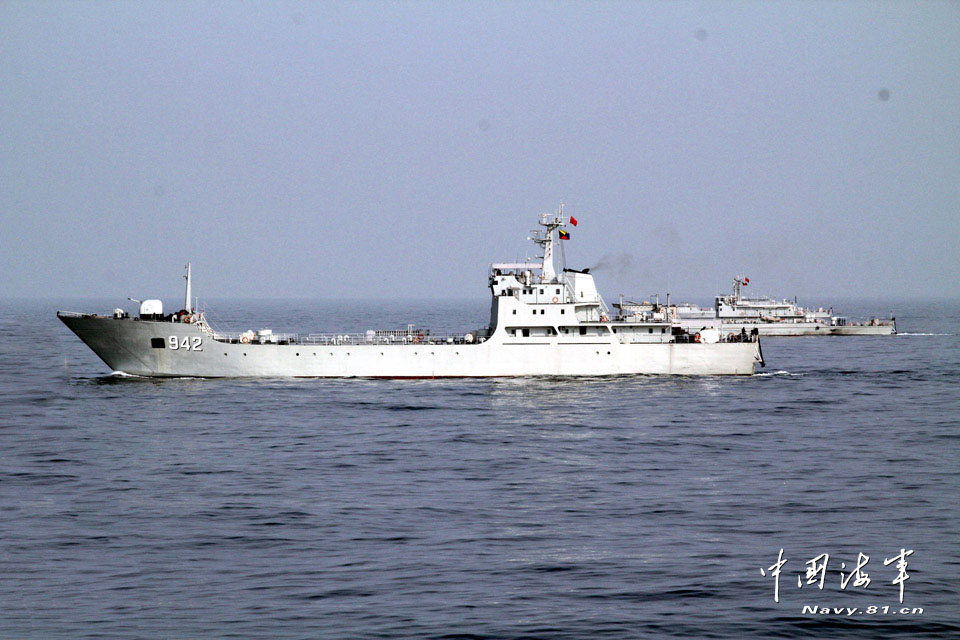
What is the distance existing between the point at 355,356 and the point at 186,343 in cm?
989

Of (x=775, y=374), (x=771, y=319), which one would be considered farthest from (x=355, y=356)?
(x=771, y=319)

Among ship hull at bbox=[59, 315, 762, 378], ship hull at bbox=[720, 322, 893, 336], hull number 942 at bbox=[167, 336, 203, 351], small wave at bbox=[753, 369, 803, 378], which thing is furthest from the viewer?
ship hull at bbox=[720, 322, 893, 336]

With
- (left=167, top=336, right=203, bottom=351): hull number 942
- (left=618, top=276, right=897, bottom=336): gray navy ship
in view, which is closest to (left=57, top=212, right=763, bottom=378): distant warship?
(left=167, top=336, right=203, bottom=351): hull number 942

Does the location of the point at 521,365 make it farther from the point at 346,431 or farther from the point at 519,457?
the point at 519,457

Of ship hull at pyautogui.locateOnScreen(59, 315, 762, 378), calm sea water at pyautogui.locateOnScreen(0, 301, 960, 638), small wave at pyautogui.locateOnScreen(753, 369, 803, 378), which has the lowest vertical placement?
calm sea water at pyautogui.locateOnScreen(0, 301, 960, 638)

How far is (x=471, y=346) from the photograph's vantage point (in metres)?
55.9

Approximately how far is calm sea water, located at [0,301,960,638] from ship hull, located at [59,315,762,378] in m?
5.13

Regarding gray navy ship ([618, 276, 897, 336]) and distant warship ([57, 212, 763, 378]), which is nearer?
distant warship ([57, 212, 763, 378])

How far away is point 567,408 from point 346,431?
12.4 m

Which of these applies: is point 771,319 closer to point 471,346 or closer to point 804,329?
point 804,329

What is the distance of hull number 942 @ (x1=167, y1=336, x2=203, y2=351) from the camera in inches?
2158

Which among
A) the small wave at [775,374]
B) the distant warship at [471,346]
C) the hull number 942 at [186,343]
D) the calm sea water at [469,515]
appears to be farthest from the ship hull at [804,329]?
the hull number 942 at [186,343]

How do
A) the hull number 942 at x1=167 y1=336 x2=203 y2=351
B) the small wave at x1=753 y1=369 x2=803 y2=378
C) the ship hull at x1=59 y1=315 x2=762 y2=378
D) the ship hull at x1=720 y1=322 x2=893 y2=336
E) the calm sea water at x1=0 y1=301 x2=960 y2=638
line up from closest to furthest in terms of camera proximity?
the calm sea water at x1=0 y1=301 x2=960 y2=638
the hull number 942 at x1=167 y1=336 x2=203 y2=351
the ship hull at x1=59 y1=315 x2=762 y2=378
the small wave at x1=753 y1=369 x2=803 y2=378
the ship hull at x1=720 y1=322 x2=893 y2=336

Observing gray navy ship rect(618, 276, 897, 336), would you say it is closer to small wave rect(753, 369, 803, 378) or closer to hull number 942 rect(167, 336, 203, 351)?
small wave rect(753, 369, 803, 378)
